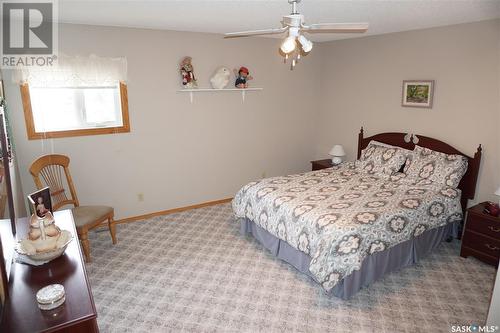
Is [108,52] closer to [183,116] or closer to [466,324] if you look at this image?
[183,116]

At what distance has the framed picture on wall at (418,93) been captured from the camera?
13.1ft

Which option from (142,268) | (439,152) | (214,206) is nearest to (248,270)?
(142,268)

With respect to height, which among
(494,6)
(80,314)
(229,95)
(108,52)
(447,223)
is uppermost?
(494,6)

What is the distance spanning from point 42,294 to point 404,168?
387 centimetres

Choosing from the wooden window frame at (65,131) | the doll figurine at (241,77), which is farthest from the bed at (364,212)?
the wooden window frame at (65,131)

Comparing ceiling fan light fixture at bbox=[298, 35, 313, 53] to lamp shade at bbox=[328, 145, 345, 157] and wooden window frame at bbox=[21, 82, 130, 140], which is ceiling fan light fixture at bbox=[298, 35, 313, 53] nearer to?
wooden window frame at bbox=[21, 82, 130, 140]

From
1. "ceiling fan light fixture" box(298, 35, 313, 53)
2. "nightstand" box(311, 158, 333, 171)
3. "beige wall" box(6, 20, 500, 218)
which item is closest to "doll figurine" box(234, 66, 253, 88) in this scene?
"beige wall" box(6, 20, 500, 218)

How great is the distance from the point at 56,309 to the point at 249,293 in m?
1.75

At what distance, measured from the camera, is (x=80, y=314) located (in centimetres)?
141

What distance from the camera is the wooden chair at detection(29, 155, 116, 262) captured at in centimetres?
327

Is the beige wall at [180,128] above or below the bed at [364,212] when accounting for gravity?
above

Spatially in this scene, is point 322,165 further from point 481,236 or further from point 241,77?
point 481,236

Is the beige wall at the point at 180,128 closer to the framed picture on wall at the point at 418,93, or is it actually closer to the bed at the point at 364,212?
the bed at the point at 364,212

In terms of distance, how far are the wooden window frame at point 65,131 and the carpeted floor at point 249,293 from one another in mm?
1269
